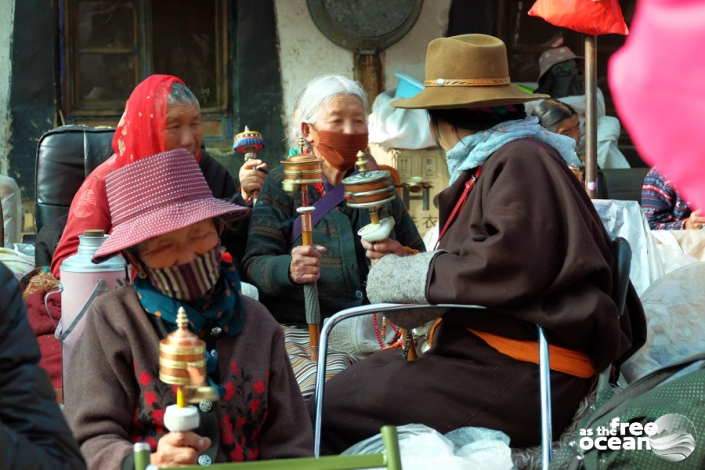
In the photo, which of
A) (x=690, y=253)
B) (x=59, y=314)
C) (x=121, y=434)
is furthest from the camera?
(x=690, y=253)

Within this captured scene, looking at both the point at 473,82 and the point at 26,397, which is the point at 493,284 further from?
the point at 26,397

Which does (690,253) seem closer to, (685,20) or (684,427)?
(684,427)

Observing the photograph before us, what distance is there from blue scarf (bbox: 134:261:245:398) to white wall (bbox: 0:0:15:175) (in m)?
5.81

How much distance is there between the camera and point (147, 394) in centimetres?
223

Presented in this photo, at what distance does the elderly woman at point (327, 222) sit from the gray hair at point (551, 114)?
262 cm

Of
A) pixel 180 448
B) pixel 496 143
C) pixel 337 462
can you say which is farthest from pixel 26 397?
pixel 496 143

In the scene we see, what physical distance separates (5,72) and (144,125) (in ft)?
15.0

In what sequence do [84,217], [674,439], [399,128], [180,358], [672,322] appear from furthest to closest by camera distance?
[399,128], [672,322], [84,217], [674,439], [180,358]

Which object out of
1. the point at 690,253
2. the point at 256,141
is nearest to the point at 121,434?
the point at 256,141

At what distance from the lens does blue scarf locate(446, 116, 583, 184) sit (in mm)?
3037

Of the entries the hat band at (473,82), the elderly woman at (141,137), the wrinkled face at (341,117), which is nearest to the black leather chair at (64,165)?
the elderly woman at (141,137)

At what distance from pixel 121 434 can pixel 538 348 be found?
1.37 m

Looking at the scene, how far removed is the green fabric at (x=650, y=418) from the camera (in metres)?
2.33

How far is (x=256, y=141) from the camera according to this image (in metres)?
4.33
